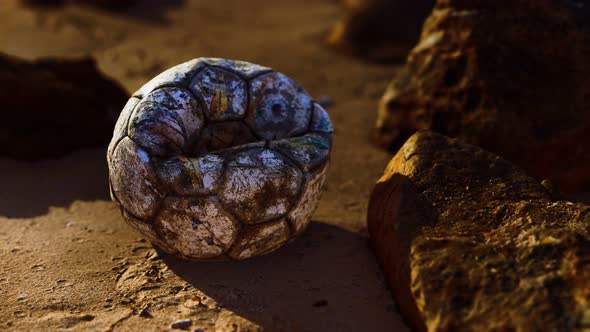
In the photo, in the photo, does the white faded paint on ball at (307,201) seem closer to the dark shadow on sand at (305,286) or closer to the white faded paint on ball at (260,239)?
the white faded paint on ball at (260,239)

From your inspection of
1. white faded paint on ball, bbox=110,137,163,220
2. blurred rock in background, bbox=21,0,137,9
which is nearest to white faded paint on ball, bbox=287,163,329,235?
white faded paint on ball, bbox=110,137,163,220

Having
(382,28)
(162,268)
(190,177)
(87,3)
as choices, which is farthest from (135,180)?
(87,3)

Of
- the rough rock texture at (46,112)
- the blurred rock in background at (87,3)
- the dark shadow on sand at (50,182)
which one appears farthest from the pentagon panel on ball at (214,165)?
the blurred rock in background at (87,3)

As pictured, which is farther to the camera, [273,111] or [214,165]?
[273,111]

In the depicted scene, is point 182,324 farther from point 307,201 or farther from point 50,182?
point 50,182

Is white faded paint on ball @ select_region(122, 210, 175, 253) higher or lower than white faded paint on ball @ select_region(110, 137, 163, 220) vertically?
lower

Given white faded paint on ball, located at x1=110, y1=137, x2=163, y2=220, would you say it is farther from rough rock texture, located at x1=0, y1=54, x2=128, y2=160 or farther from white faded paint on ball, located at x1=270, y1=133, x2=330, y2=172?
rough rock texture, located at x1=0, y1=54, x2=128, y2=160
